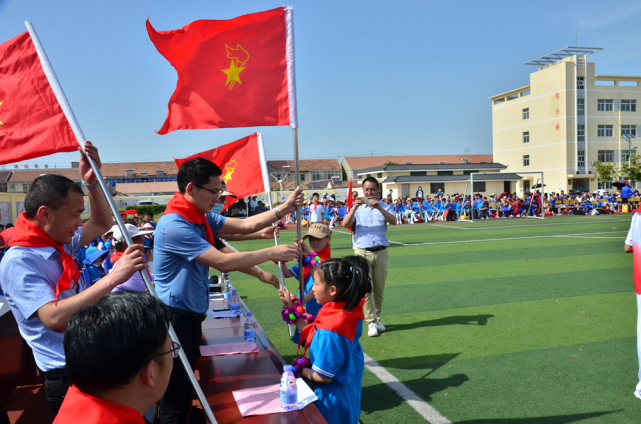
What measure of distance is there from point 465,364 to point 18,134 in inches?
197

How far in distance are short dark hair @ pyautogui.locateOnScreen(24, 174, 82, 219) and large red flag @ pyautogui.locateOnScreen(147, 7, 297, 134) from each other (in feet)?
4.38

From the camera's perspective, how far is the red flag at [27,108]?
306 cm

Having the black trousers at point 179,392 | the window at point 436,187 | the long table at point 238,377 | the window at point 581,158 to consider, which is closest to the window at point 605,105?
the window at point 581,158

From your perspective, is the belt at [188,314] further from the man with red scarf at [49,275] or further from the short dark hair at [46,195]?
the short dark hair at [46,195]

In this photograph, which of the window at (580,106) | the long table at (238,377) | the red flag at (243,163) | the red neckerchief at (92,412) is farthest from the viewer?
the window at (580,106)

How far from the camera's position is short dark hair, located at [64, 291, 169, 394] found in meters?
1.44

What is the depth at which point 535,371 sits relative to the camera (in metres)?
5.11

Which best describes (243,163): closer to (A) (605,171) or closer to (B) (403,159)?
(A) (605,171)

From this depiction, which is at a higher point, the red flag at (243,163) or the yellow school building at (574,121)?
the yellow school building at (574,121)

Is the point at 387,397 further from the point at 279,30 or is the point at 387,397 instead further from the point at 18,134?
the point at 18,134

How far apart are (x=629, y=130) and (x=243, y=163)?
66.4 m

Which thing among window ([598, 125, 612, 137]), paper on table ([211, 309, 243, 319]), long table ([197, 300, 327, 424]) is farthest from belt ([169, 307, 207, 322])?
window ([598, 125, 612, 137])

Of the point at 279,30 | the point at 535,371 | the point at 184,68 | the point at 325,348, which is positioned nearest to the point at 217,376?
the point at 325,348

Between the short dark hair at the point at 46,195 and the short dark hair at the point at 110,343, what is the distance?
1.28 meters
